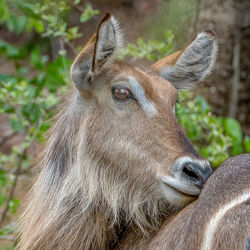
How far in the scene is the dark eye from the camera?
443 centimetres

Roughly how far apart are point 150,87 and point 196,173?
0.78 meters

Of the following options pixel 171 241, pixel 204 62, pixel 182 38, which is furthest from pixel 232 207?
pixel 182 38

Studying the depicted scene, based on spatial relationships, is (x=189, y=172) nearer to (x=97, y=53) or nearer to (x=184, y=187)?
(x=184, y=187)

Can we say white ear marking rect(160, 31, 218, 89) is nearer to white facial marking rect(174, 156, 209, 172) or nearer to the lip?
white facial marking rect(174, 156, 209, 172)

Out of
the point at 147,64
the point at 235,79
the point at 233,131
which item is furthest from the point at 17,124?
the point at 235,79

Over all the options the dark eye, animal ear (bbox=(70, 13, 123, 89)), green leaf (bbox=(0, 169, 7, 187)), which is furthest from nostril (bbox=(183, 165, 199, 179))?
green leaf (bbox=(0, 169, 7, 187))

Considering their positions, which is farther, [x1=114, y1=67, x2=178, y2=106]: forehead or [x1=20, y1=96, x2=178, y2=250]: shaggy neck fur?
[x1=114, y1=67, x2=178, y2=106]: forehead

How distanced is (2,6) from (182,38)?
1991 millimetres

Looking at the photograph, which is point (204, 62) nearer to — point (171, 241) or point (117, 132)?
point (117, 132)

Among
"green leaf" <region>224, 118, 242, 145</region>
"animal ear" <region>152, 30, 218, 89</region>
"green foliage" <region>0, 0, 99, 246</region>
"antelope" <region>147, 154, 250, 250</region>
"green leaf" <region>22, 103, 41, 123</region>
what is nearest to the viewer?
"antelope" <region>147, 154, 250, 250</region>

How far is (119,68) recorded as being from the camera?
4.57 meters

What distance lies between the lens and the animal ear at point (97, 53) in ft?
14.1

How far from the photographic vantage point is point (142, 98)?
14.5ft

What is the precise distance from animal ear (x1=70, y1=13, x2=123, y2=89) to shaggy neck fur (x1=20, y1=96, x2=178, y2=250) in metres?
0.26
